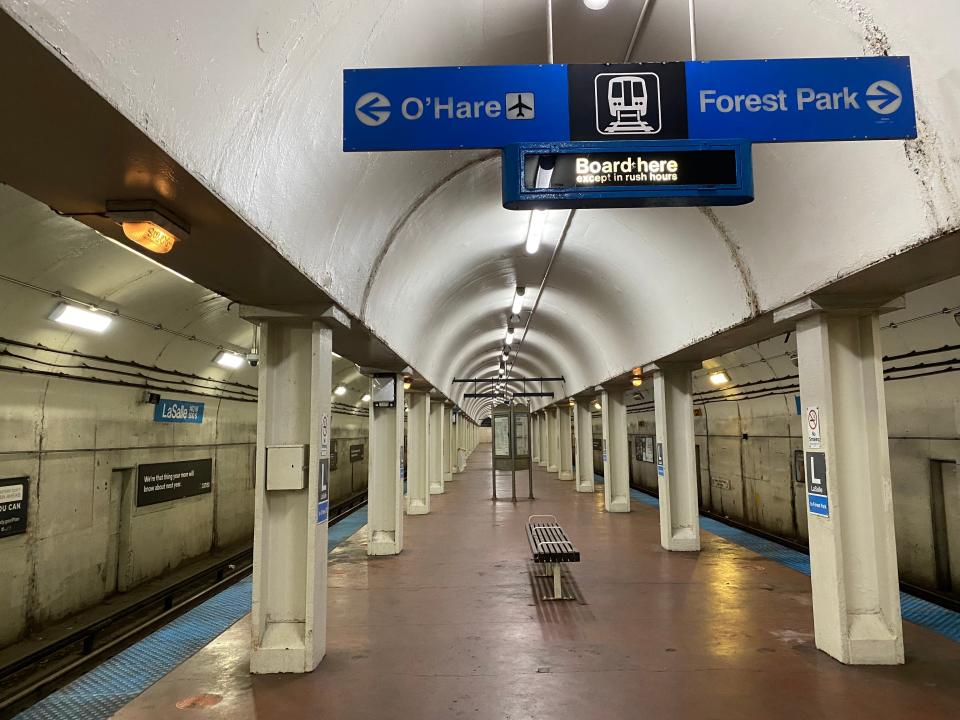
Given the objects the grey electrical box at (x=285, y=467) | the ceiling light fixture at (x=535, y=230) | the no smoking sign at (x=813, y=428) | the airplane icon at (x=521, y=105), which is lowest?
the grey electrical box at (x=285, y=467)

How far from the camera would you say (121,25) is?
229 cm

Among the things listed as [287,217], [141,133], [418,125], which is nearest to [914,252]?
[418,125]

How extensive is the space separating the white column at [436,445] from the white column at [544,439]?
1066 centimetres

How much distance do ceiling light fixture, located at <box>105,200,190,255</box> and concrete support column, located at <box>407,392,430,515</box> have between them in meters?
11.0

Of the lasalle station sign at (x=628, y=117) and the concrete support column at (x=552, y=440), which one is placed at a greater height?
the lasalle station sign at (x=628, y=117)

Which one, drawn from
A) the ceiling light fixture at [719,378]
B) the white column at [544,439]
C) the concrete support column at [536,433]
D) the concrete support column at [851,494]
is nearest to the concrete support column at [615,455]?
the ceiling light fixture at [719,378]

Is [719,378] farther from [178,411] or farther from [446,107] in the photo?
[446,107]

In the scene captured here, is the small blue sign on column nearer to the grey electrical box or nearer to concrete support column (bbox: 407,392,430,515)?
concrete support column (bbox: 407,392,430,515)

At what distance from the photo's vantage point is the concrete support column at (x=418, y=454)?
14.3 meters

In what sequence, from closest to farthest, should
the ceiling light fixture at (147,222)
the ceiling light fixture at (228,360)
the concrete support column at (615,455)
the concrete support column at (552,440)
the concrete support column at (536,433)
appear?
1. the ceiling light fixture at (147,222)
2. the ceiling light fixture at (228,360)
3. the concrete support column at (615,455)
4. the concrete support column at (552,440)
5. the concrete support column at (536,433)

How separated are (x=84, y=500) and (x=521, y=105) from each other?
930cm

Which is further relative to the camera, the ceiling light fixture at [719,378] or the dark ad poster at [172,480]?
the ceiling light fixture at [719,378]

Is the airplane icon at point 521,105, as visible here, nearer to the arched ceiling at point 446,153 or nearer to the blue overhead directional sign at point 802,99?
the blue overhead directional sign at point 802,99

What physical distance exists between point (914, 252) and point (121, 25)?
4.65 metres
